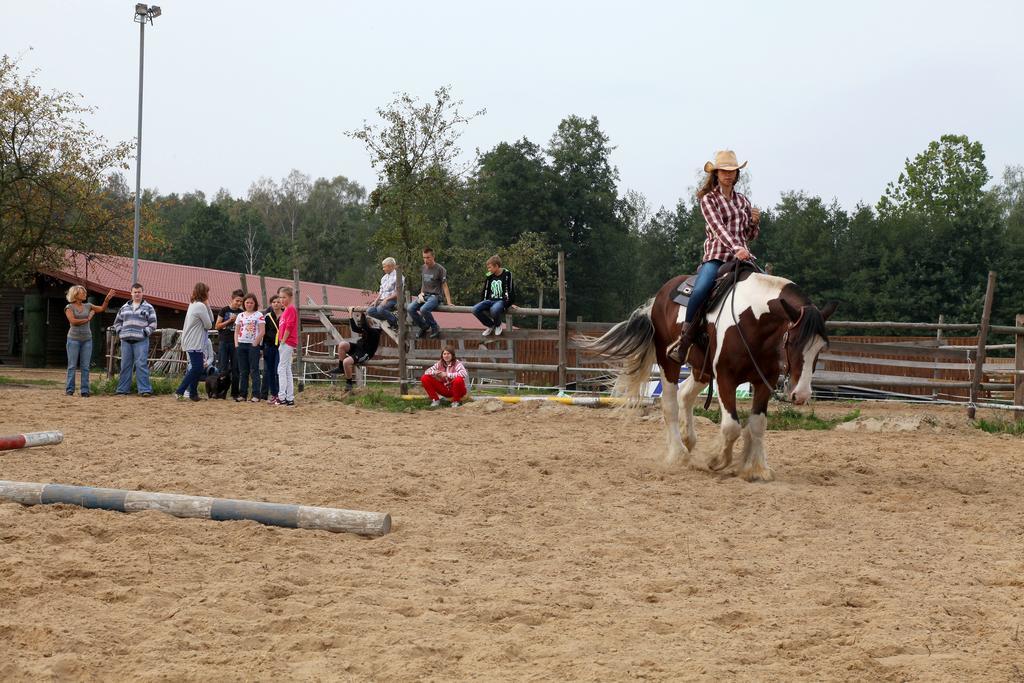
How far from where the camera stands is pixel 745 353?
24.8ft

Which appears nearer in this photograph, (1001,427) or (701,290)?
(701,290)

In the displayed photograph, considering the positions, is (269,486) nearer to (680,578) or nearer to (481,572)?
(481,572)

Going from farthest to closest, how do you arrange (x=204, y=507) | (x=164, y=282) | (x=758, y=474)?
(x=164, y=282)
(x=758, y=474)
(x=204, y=507)

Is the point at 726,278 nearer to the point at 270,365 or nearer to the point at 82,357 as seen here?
the point at 270,365

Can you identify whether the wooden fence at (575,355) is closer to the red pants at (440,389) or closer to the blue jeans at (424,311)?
the blue jeans at (424,311)

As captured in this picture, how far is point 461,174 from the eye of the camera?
3212cm

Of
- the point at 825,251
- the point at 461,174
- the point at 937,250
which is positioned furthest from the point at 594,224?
the point at 461,174

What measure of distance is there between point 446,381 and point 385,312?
2.50 metres

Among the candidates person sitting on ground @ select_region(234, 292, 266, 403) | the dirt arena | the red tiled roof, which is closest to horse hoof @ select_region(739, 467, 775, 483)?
the dirt arena

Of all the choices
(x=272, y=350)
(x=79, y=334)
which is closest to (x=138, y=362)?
(x=79, y=334)

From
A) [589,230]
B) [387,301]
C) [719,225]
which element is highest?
[589,230]

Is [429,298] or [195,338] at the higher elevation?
[429,298]

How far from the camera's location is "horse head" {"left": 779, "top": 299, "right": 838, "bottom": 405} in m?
7.02

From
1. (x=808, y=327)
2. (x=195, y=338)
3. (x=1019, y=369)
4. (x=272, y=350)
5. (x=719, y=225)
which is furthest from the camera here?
(x=195, y=338)
